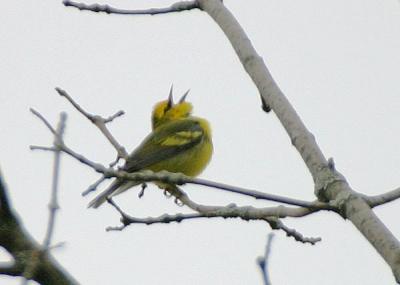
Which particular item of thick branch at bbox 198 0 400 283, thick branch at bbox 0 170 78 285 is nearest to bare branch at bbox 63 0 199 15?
thick branch at bbox 198 0 400 283

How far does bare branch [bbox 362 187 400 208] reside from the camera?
302 cm

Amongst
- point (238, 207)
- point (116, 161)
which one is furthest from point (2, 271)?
point (116, 161)

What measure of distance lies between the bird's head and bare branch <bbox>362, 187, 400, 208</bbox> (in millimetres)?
6774

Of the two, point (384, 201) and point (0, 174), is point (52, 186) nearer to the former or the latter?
point (0, 174)

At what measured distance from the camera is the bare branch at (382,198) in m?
3.02

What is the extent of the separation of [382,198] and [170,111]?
691 cm

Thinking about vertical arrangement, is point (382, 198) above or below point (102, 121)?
below

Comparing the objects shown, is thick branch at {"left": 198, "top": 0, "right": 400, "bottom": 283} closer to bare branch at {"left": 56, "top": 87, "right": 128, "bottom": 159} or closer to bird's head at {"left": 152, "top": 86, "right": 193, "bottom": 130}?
bare branch at {"left": 56, "top": 87, "right": 128, "bottom": 159}

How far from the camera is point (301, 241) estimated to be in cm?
426

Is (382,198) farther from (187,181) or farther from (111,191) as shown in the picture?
(111,191)

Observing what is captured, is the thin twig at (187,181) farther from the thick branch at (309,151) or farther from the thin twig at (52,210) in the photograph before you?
the thin twig at (52,210)

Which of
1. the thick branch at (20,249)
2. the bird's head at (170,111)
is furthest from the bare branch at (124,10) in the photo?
the bird's head at (170,111)

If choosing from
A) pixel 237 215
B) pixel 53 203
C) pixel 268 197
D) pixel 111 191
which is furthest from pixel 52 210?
pixel 111 191

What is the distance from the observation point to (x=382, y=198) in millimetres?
3104
